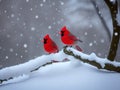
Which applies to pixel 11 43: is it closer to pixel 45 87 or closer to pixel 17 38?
pixel 17 38

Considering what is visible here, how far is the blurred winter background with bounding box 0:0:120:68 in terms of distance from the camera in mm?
19156

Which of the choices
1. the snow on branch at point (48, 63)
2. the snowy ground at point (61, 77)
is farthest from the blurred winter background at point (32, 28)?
the snowy ground at point (61, 77)

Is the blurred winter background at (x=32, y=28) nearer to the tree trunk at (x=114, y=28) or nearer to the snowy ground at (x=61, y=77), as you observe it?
the tree trunk at (x=114, y=28)

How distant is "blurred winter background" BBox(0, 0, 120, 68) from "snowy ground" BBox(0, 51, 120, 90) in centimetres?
1543

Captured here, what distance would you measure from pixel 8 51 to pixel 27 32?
1.96 meters

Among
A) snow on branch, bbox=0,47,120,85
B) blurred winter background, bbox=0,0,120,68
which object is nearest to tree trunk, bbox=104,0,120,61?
snow on branch, bbox=0,47,120,85

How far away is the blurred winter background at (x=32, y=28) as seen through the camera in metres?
19.2

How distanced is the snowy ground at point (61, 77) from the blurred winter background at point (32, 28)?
15430 millimetres

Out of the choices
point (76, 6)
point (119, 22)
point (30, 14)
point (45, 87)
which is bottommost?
point (45, 87)

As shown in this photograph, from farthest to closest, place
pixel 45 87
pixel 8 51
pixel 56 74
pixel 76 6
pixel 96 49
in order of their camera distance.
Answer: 1. pixel 8 51
2. pixel 96 49
3. pixel 76 6
4. pixel 56 74
5. pixel 45 87

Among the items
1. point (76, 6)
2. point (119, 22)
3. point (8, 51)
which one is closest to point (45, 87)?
point (119, 22)

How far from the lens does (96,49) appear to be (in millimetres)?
19000

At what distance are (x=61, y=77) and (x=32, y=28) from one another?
60.1 ft

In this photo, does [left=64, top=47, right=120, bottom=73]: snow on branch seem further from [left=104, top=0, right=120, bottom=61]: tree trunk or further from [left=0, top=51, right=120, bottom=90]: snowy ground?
[left=104, top=0, right=120, bottom=61]: tree trunk
